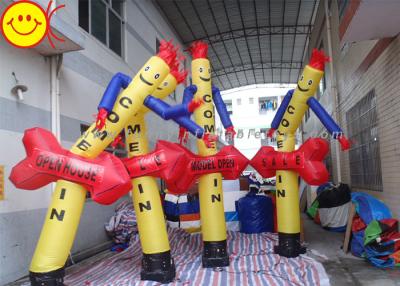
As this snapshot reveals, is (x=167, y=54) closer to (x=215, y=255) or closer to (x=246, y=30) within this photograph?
(x=215, y=255)

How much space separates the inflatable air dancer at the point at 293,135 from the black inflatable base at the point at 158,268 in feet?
6.90

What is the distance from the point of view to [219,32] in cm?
1722

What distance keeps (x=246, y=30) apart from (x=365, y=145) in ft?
34.5

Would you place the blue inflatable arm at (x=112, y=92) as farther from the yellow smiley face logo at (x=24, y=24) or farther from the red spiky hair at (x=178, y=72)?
the yellow smiley face logo at (x=24, y=24)

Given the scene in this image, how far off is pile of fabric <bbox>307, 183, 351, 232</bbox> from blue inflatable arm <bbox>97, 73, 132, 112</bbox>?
5.97 meters

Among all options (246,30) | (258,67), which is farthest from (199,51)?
(258,67)

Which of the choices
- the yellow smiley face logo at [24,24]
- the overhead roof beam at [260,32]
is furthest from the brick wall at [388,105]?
the overhead roof beam at [260,32]

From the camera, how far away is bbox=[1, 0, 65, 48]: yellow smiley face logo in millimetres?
4801

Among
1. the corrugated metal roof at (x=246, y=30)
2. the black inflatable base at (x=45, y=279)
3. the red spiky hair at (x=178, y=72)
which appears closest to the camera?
the black inflatable base at (x=45, y=279)

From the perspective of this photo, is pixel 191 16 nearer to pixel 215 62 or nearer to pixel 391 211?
pixel 215 62

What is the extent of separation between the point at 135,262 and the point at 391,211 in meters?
4.18

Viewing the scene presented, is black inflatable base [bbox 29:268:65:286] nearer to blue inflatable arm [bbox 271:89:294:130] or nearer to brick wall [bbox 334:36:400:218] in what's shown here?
blue inflatable arm [bbox 271:89:294:130]

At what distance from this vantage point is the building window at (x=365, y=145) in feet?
25.1

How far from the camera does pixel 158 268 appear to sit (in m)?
5.37
